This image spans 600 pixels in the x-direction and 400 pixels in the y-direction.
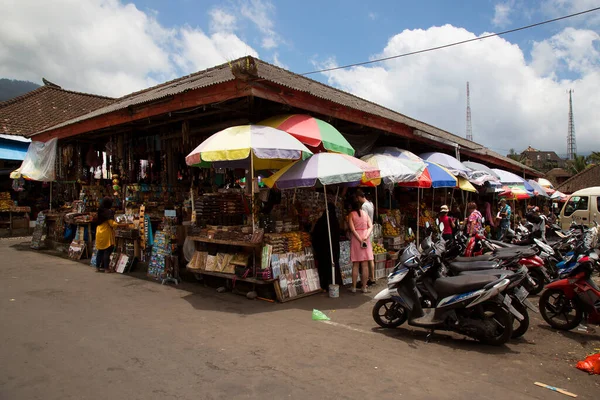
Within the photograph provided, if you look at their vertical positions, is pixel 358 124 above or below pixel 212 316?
above

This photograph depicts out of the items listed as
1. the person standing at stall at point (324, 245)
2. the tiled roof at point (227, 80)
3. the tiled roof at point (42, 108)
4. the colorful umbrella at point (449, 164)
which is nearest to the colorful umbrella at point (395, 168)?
the tiled roof at point (227, 80)

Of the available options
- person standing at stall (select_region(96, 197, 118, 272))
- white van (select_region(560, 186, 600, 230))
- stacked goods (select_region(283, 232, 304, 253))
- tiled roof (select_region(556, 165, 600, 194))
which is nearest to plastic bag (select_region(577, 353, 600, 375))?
stacked goods (select_region(283, 232, 304, 253))

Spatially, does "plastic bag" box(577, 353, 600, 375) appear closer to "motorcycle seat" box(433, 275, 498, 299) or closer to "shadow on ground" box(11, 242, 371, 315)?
"motorcycle seat" box(433, 275, 498, 299)

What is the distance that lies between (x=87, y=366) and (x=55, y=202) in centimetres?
1222

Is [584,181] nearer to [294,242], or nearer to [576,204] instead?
[576,204]

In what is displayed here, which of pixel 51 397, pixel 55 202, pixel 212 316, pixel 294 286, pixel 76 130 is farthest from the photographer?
pixel 55 202

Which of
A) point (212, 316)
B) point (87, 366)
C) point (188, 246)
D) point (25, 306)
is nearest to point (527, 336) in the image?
point (212, 316)

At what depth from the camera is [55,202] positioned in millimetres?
14016

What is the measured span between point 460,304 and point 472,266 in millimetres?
782

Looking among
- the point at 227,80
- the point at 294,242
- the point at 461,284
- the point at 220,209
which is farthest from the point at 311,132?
the point at 461,284

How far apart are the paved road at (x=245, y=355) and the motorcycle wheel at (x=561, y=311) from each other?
0.17m

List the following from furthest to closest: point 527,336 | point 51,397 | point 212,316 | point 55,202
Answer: point 55,202
point 212,316
point 527,336
point 51,397

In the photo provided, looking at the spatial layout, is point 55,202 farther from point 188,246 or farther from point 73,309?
point 73,309

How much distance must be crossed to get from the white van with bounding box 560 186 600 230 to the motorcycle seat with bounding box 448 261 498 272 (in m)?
13.3
